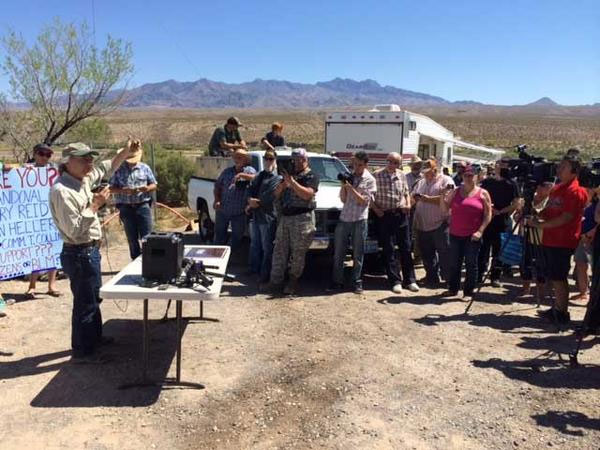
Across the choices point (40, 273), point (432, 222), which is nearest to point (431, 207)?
point (432, 222)

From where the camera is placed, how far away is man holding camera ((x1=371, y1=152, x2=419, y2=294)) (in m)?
7.16

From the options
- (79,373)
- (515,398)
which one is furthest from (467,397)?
(79,373)

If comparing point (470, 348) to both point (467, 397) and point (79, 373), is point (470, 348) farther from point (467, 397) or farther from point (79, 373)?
point (79, 373)

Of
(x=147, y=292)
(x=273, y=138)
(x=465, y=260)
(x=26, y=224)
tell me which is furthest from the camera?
(x=273, y=138)

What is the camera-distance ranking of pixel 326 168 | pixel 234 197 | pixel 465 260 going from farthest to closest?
pixel 326 168
pixel 234 197
pixel 465 260

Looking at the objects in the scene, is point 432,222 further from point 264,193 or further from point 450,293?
point 264,193

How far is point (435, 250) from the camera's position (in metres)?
7.73

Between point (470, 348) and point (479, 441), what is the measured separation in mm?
1714

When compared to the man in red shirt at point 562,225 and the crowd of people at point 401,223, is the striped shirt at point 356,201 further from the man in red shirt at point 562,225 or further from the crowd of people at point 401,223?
the man in red shirt at point 562,225

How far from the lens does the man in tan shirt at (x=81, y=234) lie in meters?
4.41

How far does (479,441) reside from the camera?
370 centimetres

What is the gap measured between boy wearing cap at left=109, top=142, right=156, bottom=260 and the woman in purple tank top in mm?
3800

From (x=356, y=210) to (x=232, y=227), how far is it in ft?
6.30

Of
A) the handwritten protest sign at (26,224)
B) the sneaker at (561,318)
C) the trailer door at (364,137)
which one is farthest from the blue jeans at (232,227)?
the trailer door at (364,137)
